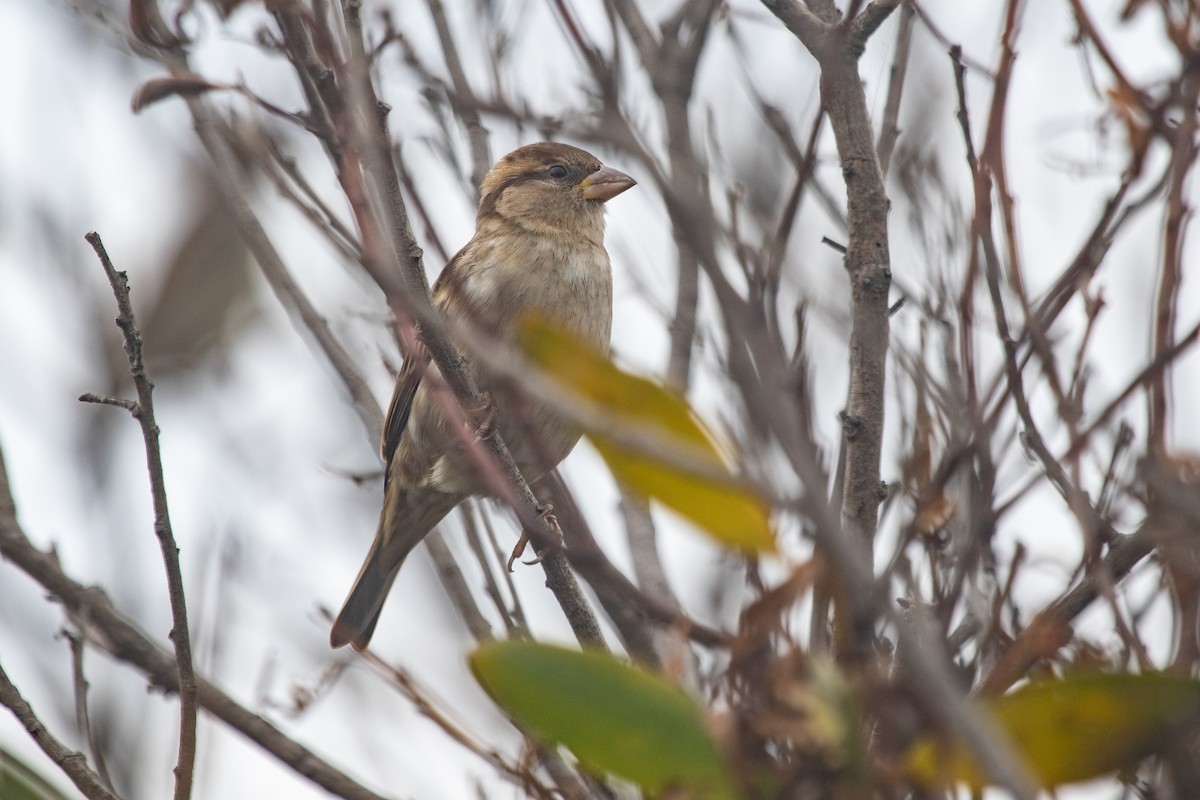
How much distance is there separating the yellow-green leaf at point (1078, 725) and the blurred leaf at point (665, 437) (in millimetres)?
311

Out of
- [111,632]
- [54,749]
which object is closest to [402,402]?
[111,632]

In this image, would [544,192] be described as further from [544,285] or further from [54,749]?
[54,749]

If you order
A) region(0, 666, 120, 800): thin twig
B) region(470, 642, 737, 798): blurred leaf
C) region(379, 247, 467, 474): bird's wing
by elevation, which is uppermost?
region(379, 247, 467, 474): bird's wing

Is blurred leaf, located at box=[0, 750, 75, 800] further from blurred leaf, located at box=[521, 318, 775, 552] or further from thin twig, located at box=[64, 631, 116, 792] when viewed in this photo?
blurred leaf, located at box=[521, 318, 775, 552]

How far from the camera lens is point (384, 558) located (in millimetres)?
5418

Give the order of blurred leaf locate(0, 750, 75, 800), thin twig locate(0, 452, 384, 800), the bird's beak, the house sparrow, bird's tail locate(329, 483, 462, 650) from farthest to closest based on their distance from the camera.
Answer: the bird's beak < bird's tail locate(329, 483, 462, 650) < the house sparrow < thin twig locate(0, 452, 384, 800) < blurred leaf locate(0, 750, 75, 800)

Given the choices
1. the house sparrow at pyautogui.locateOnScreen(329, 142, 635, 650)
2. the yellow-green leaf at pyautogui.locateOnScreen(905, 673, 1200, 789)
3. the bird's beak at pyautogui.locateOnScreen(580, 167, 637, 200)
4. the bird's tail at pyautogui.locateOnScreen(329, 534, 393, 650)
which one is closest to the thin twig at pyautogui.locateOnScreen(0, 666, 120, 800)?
the yellow-green leaf at pyautogui.locateOnScreen(905, 673, 1200, 789)

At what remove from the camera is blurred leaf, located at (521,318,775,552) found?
4.78 feet

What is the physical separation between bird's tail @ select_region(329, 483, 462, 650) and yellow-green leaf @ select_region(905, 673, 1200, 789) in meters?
3.79

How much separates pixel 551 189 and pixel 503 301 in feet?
3.03

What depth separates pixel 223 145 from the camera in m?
4.57

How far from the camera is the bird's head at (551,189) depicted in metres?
5.45

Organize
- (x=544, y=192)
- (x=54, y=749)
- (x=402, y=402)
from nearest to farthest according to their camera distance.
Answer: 1. (x=54, y=749)
2. (x=402, y=402)
3. (x=544, y=192)

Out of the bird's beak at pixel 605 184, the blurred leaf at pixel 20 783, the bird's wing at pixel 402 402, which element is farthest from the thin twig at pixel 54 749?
the bird's beak at pixel 605 184
